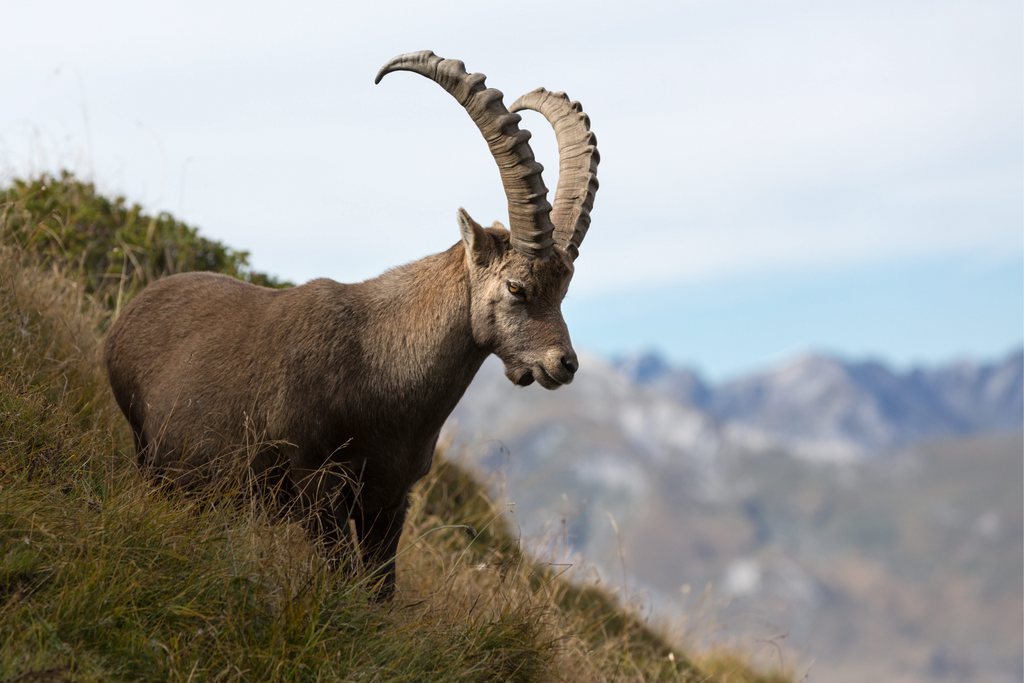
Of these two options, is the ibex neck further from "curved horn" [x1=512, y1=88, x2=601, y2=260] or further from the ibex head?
"curved horn" [x1=512, y1=88, x2=601, y2=260]

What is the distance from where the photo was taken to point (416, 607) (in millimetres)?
7340

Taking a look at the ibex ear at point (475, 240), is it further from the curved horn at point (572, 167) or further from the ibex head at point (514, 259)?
the curved horn at point (572, 167)

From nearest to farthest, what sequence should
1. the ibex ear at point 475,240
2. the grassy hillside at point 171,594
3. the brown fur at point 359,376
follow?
the grassy hillside at point 171,594 → the brown fur at point 359,376 → the ibex ear at point 475,240

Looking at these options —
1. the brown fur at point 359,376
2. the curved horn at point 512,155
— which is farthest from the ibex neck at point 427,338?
the curved horn at point 512,155

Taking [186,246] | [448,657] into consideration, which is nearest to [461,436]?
[186,246]

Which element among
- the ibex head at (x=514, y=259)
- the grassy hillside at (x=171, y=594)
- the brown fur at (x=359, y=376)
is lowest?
the grassy hillside at (x=171, y=594)

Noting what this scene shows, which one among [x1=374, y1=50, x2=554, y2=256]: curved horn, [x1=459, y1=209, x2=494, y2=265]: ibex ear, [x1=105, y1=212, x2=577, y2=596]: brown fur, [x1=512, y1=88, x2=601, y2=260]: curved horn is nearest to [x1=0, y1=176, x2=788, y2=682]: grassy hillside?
[x1=105, y1=212, x2=577, y2=596]: brown fur

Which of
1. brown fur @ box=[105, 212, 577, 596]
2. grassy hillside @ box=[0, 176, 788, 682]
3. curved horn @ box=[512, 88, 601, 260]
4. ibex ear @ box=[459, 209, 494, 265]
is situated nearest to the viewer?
grassy hillside @ box=[0, 176, 788, 682]

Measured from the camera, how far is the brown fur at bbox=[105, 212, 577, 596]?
7023 mm

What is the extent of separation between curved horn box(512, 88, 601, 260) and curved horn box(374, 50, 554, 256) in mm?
429

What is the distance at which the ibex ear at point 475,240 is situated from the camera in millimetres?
7148

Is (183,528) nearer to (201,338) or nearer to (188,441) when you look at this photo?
(188,441)

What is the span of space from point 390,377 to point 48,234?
21.3 ft

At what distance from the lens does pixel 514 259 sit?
23.6ft
